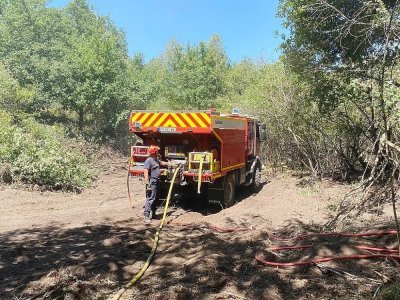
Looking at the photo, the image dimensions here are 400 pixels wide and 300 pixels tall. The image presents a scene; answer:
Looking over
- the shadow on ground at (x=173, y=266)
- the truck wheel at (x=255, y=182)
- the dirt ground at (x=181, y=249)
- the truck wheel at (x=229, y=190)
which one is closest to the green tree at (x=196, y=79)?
the truck wheel at (x=255, y=182)

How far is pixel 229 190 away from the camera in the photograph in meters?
9.96

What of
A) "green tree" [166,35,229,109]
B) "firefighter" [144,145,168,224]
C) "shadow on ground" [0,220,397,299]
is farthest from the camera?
"green tree" [166,35,229,109]

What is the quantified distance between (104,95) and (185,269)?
2091cm

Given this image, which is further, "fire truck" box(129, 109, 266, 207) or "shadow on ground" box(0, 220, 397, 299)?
"fire truck" box(129, 109, 266, 207)

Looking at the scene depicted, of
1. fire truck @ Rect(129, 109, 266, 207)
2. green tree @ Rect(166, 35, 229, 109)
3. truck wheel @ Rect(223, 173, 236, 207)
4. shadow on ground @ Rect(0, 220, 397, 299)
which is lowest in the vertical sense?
shadow on ground @ Rect(0, 220, 397, 299)

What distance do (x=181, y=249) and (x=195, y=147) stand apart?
323cm

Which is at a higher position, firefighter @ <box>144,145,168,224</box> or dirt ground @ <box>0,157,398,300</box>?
firefighter @ <box>144,145,168,224</box>

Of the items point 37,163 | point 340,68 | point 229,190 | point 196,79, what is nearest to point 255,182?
point 229,190

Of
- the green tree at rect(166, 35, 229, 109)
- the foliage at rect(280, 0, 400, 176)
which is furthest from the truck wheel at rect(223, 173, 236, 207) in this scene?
the green tree at rect(166, 35, 229, 109)

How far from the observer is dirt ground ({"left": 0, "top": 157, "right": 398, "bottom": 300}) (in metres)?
4.34

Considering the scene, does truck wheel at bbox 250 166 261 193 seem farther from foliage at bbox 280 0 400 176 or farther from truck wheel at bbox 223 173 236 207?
foliage at bbox 280 0 400 176

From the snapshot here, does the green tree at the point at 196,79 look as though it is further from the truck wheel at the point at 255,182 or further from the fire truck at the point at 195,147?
the fire truck at the point at 195,147

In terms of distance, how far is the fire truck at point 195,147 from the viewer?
A: 8.48m

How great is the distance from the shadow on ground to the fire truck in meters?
1.71
